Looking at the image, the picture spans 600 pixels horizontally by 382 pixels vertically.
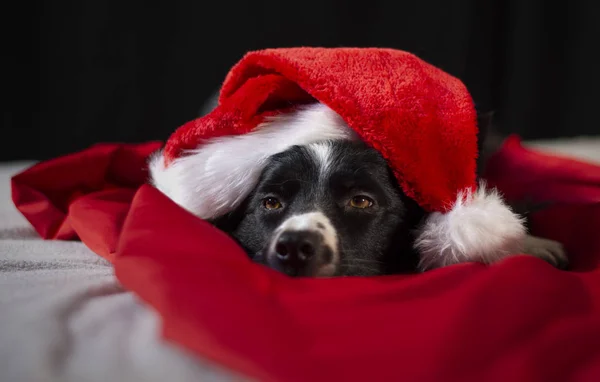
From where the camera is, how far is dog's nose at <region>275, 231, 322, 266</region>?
3.48ft

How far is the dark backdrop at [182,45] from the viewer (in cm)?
337

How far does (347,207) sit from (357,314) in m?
0.51

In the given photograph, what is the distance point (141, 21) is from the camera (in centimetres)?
337

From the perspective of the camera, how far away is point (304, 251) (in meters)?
1.06

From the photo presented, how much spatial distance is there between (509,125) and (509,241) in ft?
9.24

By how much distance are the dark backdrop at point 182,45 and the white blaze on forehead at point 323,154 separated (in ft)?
7.67

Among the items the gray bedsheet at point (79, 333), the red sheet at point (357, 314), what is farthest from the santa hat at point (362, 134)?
the gray bedsheet at point (79, 333)

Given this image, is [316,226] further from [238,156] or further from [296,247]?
[238,156]

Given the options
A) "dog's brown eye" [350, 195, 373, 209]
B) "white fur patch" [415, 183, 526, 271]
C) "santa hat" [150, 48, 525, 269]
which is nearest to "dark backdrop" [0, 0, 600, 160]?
"santa hat" [150, 48, 525, 269]

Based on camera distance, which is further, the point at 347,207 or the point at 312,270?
the point at 347,207

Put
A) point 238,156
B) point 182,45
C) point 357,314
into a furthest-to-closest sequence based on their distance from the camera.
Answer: point 182,45, point 238,156, point 357,314

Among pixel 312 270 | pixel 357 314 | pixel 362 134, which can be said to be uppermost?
pixel 362 134

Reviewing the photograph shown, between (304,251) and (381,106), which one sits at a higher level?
(381,106)

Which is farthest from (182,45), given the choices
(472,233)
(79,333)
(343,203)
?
(79,333)
